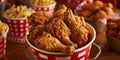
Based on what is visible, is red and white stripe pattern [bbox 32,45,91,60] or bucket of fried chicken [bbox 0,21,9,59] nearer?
red and white stripe pattern [bbox 32,45,91,60]

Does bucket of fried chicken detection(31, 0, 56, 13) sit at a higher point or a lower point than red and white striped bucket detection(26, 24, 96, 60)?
lower

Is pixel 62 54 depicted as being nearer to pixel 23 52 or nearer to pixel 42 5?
pixel 23 52

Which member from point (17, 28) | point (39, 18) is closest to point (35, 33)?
point (39, 18)

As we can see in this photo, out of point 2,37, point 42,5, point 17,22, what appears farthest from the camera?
point 42,5

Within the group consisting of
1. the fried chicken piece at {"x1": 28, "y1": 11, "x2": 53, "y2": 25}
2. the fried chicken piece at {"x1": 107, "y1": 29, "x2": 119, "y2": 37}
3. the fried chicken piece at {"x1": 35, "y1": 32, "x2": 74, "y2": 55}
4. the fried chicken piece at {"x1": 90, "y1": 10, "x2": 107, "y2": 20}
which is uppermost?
the fried chicken piece at {"x1": 28, "y1": 11, "x2": 53, "y2": 25}

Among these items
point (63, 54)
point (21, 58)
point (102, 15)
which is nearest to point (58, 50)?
point (63, 54)

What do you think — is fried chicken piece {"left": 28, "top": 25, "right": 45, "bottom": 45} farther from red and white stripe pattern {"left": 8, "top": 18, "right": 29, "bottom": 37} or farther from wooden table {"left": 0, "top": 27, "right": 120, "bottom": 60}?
red and white stripe pattern {"left": 8, "top": 18, "right": 29, "bottom": 37}

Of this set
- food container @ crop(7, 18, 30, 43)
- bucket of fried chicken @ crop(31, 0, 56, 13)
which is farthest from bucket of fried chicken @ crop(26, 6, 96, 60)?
bucket of fried chicken @ crop(31, 0, 56, 13)

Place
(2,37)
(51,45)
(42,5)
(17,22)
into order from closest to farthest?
(51,45), (2,37), (17,22), (42,5)
